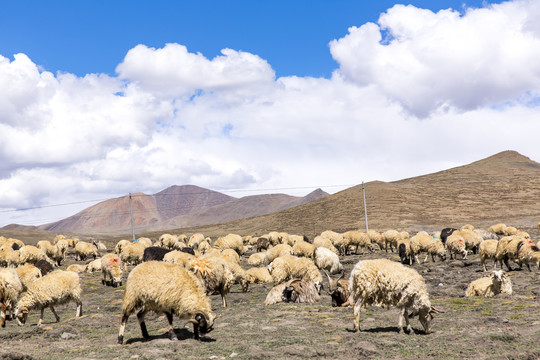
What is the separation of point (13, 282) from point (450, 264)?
23.6 metres

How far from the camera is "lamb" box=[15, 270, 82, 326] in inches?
575

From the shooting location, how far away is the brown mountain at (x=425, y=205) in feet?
272

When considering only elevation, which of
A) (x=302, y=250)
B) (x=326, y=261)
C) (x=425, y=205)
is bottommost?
(x=326, y=261)

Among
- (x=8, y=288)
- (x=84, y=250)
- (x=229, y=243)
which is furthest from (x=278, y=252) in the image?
(x=84, y=250)

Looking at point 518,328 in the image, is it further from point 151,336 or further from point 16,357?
point 16,357

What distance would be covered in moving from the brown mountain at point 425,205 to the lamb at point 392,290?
64.2 metres

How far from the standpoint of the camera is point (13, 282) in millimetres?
15805

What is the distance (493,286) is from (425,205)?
79541 millimetres

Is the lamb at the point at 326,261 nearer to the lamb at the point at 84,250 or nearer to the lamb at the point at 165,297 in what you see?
the lamb at the point at 165,297

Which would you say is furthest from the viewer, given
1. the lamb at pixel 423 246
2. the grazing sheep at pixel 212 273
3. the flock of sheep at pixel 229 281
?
the lamb at pixel 423 246

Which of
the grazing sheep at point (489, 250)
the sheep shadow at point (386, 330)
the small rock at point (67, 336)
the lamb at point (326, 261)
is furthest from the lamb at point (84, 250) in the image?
the sheep shadow at point (386, 330)

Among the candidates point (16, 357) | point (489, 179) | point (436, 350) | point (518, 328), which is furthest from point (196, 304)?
point (489, 179)

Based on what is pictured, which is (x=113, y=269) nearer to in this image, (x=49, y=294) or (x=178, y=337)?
(x=49, y=294)

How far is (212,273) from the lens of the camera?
16578mm
